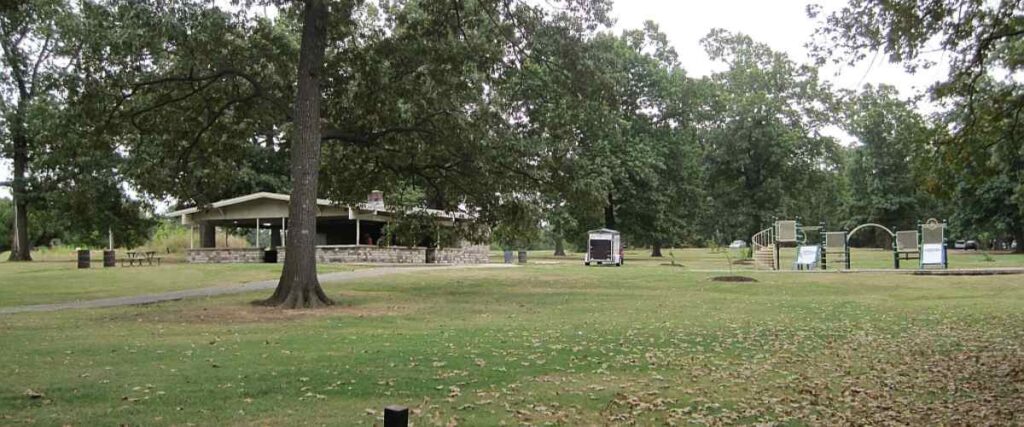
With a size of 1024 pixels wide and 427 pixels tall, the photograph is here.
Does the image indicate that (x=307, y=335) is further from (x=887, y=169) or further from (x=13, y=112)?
(x=887, y=169)

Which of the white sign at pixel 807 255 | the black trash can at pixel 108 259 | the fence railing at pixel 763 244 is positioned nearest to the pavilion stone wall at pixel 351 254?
the black trash can at pixel 108 259

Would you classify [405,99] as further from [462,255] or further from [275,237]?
[275,237]

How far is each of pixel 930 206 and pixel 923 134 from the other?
6577 cm

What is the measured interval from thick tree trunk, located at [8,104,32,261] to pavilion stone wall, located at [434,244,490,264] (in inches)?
833

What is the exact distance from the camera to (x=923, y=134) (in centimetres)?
876

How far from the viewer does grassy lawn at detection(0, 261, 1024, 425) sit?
5.64 m

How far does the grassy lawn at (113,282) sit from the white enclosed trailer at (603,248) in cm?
1217

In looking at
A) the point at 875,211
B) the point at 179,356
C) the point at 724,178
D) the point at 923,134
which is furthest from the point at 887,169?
the point at 179,356

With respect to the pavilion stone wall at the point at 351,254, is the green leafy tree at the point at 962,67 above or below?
above

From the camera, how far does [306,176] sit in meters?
14.6

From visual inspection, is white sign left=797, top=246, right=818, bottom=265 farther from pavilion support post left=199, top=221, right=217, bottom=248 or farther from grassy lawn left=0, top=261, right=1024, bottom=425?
pavilion support post left=199, top=221, right=217, bottom=248

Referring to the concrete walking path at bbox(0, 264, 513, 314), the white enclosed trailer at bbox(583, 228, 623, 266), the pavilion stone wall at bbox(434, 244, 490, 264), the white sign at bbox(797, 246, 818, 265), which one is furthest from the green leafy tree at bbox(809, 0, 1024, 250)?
the pavilion stone wall at bbox(434, 244, 490, 264)

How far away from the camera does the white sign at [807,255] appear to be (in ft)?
90.4

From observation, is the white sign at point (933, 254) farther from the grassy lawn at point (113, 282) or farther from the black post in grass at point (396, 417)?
the black post in grass at point (396, 417)
